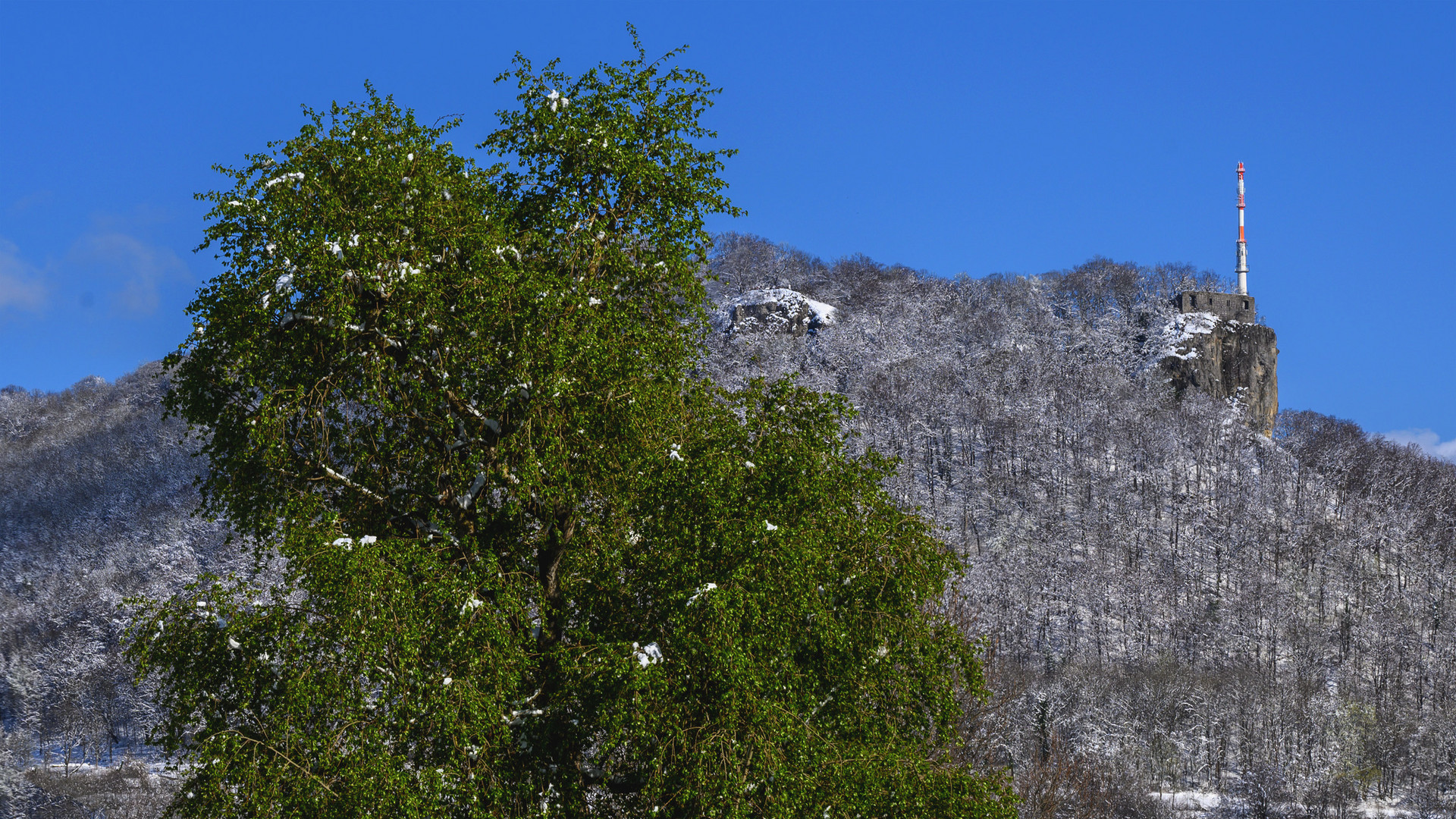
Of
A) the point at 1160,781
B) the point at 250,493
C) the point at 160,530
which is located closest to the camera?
the point at 250,493

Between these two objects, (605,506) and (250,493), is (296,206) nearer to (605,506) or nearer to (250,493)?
(250,493)

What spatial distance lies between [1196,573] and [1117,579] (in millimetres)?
10164

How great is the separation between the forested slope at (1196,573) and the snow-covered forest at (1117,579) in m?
0.35

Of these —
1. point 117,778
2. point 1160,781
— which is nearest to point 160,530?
point 117,778

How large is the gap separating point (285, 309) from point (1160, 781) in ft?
326

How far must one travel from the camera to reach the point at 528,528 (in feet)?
58.9

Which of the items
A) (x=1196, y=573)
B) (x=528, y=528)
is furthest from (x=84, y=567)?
(x=528, y=528)

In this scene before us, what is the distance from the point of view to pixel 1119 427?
7392 inches

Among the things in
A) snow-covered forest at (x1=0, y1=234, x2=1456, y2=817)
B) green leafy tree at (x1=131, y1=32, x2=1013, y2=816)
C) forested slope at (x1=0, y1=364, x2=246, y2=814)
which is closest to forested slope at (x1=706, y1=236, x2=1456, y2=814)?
snow-covered forest at (x1=0, y1=234, x2=1456, y2=817)

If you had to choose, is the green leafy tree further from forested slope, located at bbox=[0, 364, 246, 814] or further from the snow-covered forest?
forested slope, located at bbox=[0, 364, 246, 814]

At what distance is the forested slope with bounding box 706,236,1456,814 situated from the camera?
374 ft

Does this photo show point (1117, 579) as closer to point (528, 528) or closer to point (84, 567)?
point (84, 567)

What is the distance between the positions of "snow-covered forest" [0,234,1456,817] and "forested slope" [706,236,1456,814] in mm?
351

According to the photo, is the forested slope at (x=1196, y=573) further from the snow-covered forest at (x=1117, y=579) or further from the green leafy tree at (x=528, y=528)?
the green leafy tree at (x=528, y=528)
